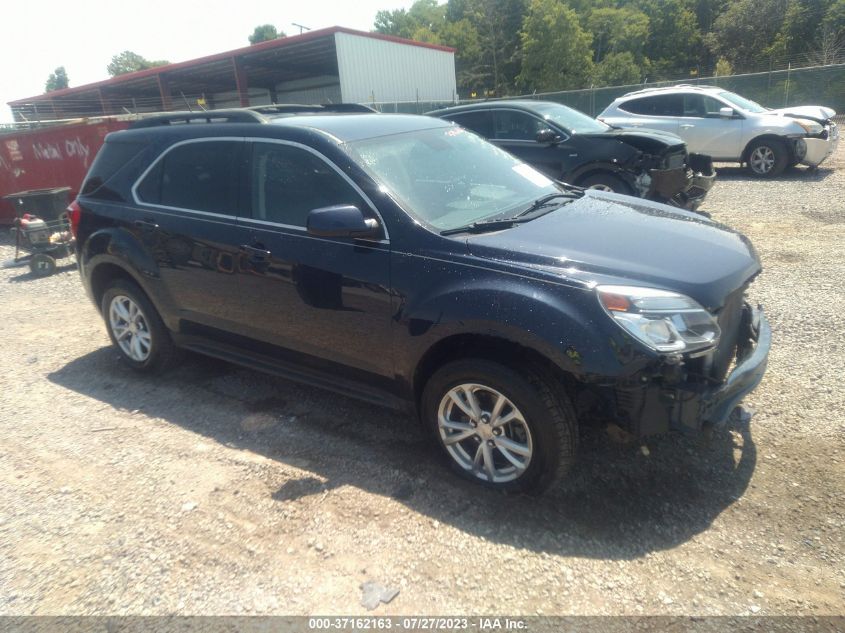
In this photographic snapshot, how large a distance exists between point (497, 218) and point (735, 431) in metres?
1.91

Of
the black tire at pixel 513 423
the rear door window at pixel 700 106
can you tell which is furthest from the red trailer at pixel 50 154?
the rear door window at pixel 700 106

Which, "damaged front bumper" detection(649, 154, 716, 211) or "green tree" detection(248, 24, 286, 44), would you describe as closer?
"damaged front bumper" detection(649, 154, 716, 211)

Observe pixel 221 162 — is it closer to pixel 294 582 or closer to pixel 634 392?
pixel 294 582

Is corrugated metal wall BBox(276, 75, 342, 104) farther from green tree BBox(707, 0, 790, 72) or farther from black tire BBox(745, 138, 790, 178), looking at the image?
green tree BBox(707, 0, 790, 72)

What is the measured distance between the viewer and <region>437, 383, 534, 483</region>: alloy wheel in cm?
299

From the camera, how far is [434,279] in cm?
309

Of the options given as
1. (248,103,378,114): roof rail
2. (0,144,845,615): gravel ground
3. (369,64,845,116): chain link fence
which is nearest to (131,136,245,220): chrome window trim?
(248,103,378,114): roof rail

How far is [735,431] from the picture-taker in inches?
142

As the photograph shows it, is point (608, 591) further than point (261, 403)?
No

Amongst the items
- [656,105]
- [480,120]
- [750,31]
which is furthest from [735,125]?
[750,31]

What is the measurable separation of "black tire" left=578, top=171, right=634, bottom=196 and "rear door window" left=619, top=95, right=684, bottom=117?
535cm

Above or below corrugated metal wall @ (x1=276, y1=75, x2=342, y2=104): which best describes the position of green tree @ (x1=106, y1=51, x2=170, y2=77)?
above

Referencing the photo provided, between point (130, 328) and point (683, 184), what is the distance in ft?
22.3

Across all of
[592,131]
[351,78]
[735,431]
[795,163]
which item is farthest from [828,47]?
[735,431]
